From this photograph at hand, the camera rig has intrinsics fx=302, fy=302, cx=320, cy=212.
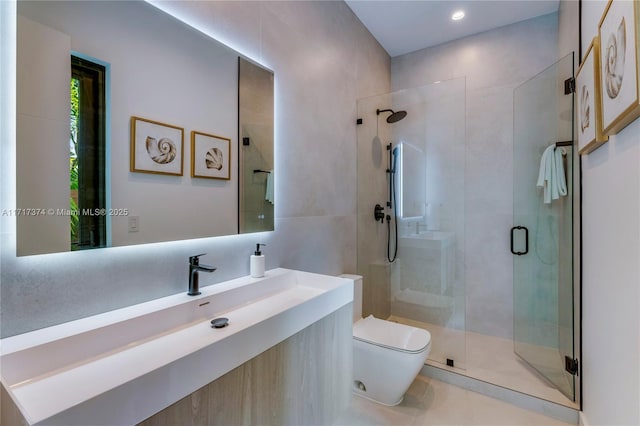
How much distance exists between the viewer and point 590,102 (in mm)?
1467

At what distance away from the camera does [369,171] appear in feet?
8.78

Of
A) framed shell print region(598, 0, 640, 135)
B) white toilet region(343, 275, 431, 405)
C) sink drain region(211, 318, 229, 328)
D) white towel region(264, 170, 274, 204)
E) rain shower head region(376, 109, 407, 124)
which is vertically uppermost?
rain shower head region(376, 109, 407, 124)

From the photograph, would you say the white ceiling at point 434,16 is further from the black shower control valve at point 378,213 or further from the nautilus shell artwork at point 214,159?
the nautilus shell artwork at point 214,159

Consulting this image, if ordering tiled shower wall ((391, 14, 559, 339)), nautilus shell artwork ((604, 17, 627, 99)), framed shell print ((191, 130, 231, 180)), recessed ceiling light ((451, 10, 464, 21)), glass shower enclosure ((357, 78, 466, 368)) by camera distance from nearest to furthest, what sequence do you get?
nautilus shell artwork ((604, 17, 627, 99)) < framed shell print ((191, 130, 231, 180)) < glass shower enclosure ((357, 78, 466, 368)) < recessed ceiling light ((451, 10, 464, 21)) < tiled shower wall ((391, 14, 559, 339))

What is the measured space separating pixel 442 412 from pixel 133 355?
6.07 ft

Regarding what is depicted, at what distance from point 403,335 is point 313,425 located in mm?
959

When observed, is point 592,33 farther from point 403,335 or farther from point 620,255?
point 403,335

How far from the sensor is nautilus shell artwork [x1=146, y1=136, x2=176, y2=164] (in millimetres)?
1172

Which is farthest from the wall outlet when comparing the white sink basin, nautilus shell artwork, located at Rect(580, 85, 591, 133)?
nautilus shell artwork, located at Rect(580, 85, 591, 133)

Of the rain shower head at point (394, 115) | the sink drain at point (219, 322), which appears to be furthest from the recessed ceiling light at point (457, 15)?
the sink drain at point (219, 322)

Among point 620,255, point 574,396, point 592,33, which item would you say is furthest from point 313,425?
point 592,33

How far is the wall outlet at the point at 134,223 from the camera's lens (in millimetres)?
1108

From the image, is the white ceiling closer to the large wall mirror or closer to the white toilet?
the large wall mirror

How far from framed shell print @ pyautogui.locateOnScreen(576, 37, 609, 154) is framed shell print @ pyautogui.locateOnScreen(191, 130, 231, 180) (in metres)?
1.67
